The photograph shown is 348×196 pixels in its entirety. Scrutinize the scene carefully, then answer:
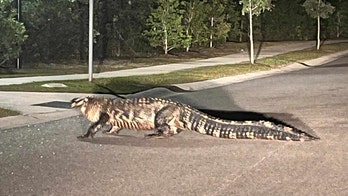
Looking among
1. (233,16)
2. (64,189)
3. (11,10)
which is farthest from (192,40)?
(64,189)

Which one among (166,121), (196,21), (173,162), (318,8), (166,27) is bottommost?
(173,162)

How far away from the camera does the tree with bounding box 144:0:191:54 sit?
1121 inches

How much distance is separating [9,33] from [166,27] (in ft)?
34.6

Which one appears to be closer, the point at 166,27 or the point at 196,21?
the point at 166,27

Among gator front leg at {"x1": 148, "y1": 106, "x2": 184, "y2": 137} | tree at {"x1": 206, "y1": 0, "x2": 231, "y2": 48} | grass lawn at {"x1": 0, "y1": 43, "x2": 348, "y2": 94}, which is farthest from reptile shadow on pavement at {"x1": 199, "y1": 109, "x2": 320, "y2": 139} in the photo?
tree at {"x1": 206, "y1": 0, "x2": 231, "y2": 48}

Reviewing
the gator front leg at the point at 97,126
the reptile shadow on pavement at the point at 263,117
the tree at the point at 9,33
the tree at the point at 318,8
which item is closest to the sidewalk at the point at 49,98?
the gator front leg at the point at 97,126

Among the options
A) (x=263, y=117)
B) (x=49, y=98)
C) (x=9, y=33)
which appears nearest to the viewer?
(x=263, y=117)

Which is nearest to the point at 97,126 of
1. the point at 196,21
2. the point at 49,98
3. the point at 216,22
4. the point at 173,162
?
the point at 173,162

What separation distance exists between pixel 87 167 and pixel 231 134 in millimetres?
2407

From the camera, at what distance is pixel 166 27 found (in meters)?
28.5

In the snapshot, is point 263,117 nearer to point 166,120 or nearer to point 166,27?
point 166,120

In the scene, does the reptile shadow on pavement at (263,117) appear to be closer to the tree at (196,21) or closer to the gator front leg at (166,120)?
the gator front leg at (166,120)

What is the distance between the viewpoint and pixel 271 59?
90.1 feet

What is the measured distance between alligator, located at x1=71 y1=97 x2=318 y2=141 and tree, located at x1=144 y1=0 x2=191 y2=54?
63.6ft
